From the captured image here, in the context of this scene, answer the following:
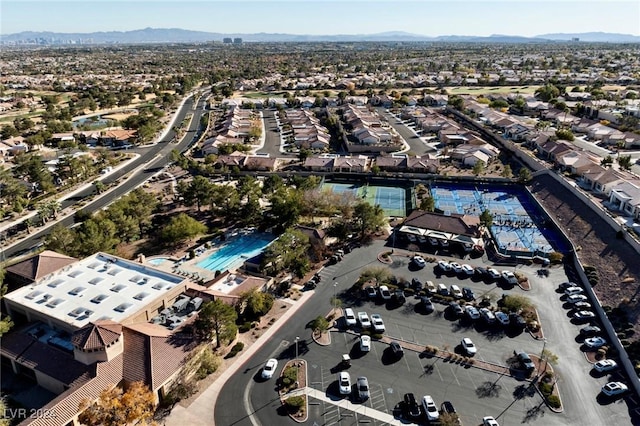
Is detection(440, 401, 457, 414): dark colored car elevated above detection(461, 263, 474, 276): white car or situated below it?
below

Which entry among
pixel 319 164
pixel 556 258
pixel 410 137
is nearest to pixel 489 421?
pixel 556 258

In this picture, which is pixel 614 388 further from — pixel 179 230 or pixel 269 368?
pixel 179 230

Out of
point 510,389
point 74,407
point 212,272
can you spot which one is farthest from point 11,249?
point 510,389

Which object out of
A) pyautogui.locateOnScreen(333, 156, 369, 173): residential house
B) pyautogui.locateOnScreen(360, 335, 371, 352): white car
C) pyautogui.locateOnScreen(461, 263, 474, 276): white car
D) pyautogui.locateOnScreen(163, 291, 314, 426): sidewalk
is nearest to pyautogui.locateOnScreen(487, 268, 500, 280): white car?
pyautogui.locateOnScreen(461, 263, 474, 276): white car

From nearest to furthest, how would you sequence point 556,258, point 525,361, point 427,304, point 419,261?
1. point 525,361
2. point 427,304
3. point 556,258
4. point 419,261

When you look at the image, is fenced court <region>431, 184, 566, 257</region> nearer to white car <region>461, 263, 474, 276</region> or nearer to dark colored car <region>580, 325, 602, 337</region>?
white car <region>461, 263, 474, 276</region>

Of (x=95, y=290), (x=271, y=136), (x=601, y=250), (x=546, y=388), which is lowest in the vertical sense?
(x=546, y=388)
